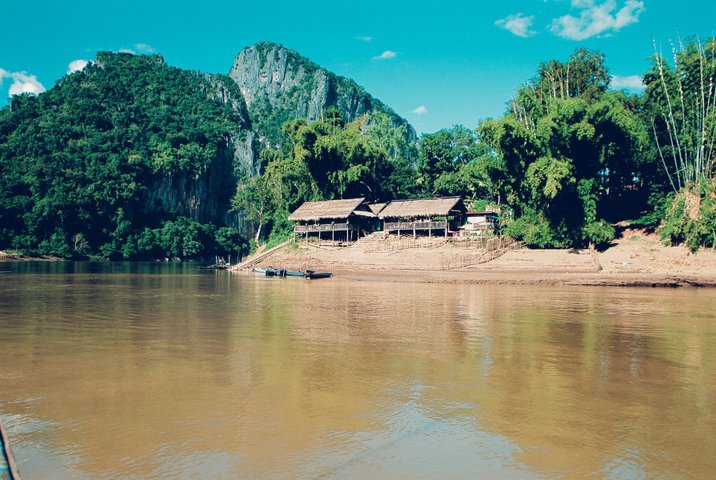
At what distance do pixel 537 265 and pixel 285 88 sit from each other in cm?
11943

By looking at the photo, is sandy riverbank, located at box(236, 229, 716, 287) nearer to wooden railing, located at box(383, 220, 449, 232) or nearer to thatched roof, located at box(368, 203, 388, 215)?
wooden railing, located at box(383, 220, 449, 232)

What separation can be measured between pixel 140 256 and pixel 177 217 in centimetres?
1194

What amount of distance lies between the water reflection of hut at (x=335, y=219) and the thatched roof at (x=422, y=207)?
79.0 inches

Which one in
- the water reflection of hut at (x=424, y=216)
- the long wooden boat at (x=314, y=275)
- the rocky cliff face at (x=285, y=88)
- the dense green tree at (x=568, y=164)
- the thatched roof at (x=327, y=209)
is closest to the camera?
the dense green tree at (x=568, y=164)

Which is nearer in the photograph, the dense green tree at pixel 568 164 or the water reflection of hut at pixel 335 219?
the dense green tree at pixel 568 164

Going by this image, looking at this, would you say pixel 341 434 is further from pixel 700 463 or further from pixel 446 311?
pixel 446 311

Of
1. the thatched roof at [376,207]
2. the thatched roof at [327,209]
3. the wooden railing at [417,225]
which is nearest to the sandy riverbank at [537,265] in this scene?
the wooden railing at [417,225]

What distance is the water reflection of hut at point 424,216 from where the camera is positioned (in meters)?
42.3

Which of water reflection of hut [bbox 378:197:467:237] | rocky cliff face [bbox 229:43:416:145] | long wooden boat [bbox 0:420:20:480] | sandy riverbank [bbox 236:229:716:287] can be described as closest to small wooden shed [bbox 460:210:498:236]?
water reflection of hut [bbox 378:197:467:237]

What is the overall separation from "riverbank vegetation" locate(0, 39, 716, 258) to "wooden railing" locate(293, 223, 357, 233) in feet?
17.1

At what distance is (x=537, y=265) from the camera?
33000 millimetres

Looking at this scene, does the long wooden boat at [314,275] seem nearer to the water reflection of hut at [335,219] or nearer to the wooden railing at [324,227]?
the water reflection of hut at [335,219]

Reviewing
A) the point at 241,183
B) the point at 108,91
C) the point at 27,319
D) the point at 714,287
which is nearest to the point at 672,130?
the point at 714,287

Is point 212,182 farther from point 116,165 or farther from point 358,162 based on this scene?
point 358,162
